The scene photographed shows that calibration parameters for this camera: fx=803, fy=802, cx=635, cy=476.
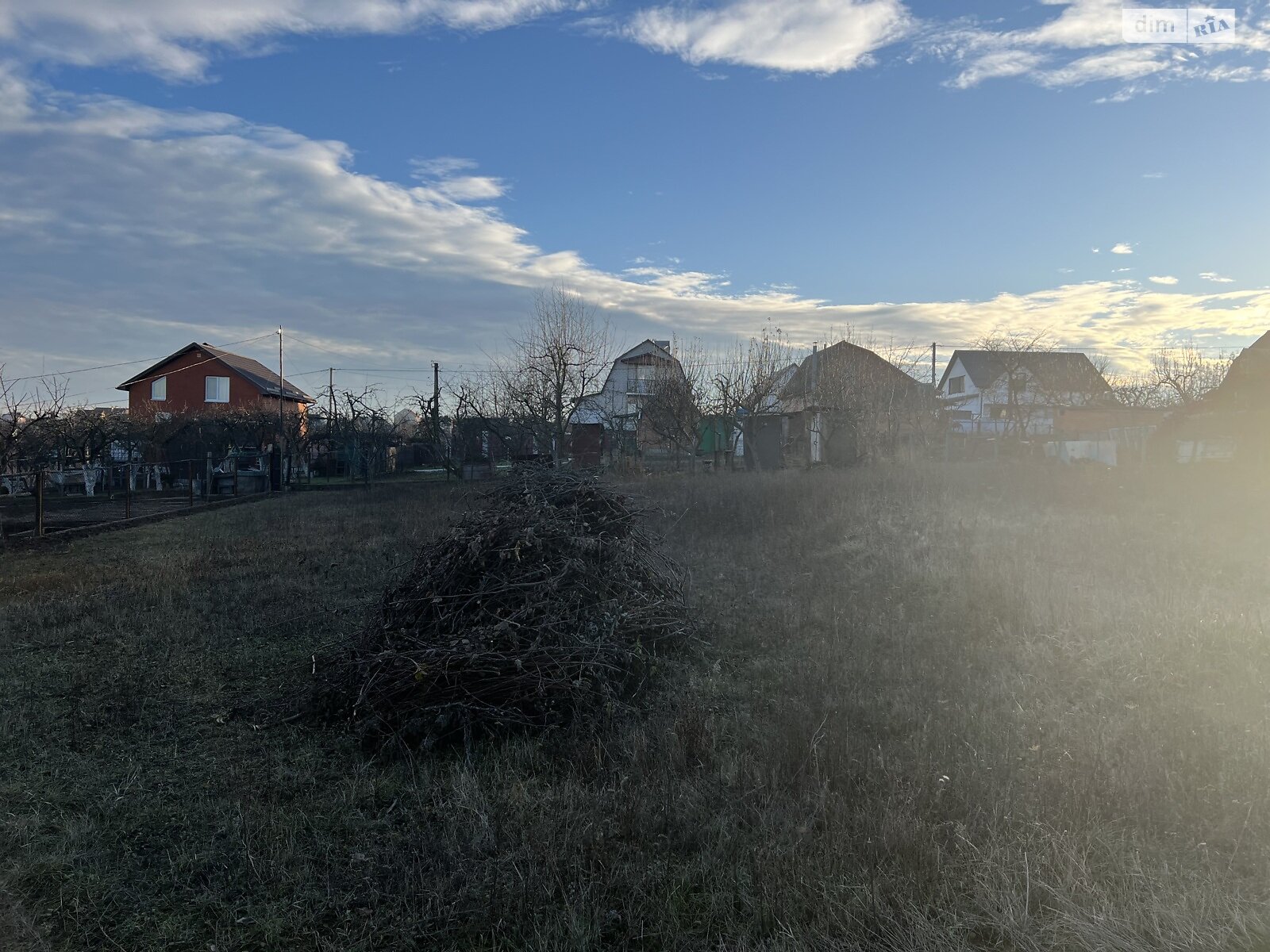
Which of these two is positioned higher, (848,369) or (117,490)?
(848,369)

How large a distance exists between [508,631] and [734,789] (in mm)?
1888

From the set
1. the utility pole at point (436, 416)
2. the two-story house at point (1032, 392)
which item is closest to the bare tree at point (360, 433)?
the utility pole at point (436, 416)

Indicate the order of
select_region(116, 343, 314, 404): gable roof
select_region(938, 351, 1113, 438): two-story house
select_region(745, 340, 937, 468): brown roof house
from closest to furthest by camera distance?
select_region(745, 340, 937, 468): brown roof house
select_region(938, 351, 1113, 438): two-story house
select_region(116, 343, 314, 404): gable roof

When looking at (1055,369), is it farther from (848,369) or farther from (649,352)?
(649,352)

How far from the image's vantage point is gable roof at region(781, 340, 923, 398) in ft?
97.1

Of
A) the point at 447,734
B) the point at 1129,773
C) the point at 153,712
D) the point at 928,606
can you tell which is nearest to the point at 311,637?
the point at 153,712

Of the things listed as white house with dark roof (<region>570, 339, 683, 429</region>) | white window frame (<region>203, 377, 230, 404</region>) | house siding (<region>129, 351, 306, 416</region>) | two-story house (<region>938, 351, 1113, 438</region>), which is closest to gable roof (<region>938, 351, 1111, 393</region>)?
two-story house (<region>938, 351, 1113, 438</region>)

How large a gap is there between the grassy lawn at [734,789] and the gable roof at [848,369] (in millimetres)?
21633

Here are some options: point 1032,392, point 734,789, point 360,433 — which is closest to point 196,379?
point 360,433

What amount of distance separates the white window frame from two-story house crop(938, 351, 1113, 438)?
123ft

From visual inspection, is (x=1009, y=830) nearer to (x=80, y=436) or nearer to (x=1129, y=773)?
(x=1129, y=773)

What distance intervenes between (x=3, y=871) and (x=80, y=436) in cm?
2844

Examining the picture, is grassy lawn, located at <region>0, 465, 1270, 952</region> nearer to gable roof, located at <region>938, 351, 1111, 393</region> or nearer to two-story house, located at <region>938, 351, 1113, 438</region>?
two-story house, located at <region>938, 351, 1113, 438</region>

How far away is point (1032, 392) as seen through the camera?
33.9 m
